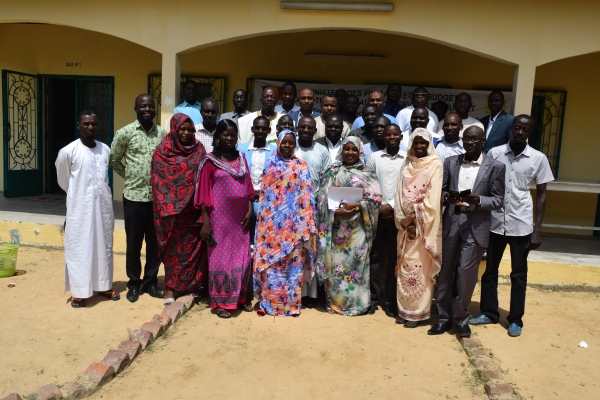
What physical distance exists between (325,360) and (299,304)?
0.91m

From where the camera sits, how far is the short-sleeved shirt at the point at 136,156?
174 inches

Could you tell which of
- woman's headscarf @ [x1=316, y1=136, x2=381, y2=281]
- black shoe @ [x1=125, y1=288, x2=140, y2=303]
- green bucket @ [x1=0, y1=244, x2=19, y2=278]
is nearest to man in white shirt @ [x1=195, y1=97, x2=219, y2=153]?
woman's headscarf @ [x1=316, y1=136, x2=381, y2=281]

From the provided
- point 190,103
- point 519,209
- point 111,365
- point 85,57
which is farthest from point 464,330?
point 85,57

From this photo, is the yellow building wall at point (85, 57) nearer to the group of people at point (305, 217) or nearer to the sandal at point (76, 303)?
the group of people at point (305, 217)

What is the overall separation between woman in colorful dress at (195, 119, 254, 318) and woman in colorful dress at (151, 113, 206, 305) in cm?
15

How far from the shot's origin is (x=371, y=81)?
26.7 ft

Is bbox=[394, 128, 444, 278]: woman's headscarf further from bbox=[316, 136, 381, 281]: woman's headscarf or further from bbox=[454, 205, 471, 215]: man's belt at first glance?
bbox=[316, 136, 381, 281]: woman's headscarf

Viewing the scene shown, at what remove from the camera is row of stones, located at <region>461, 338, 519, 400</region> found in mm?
3119

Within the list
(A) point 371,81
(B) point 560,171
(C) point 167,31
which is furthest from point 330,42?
(B) point 560,171

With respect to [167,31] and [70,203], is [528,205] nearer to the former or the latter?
[70,203]

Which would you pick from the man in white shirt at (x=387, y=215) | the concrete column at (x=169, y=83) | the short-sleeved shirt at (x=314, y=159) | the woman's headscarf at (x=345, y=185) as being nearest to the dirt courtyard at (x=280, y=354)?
the man in white shirt at (x=387, y=215)

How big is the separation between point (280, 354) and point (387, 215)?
155 cm

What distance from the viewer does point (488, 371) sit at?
11.2ft

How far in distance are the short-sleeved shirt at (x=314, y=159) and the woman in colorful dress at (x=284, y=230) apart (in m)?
0.19
